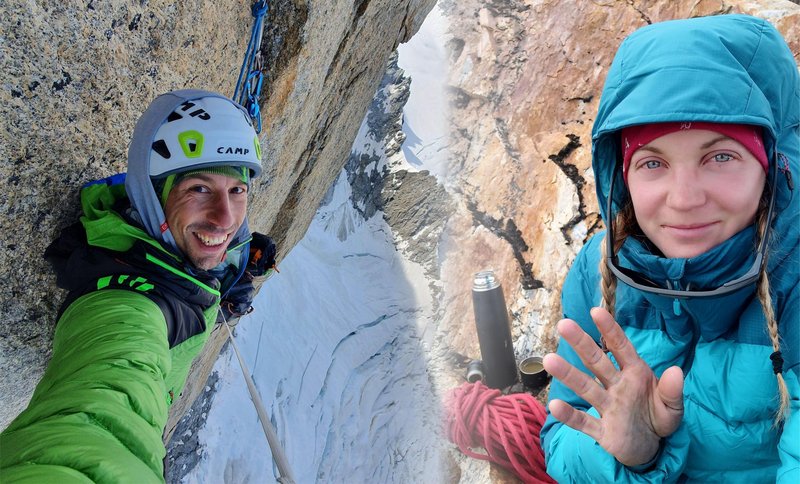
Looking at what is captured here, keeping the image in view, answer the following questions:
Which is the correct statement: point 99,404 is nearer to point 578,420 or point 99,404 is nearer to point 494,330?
point 578,420

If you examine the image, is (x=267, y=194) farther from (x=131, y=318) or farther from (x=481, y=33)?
(x=481, y=33)

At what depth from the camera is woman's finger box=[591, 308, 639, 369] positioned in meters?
1.27

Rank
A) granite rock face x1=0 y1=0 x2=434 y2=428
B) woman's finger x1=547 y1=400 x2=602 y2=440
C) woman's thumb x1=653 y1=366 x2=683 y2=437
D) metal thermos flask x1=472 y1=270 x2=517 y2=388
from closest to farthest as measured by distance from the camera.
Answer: woman's thumb x1=653 y1=366 x2=683 y2=437 → woman's finger x1=547 y1=400 x2=602 y2=440 → granite rock face x1=0 y1=0 x2=434 y2=428 → metal thermos flask x1=472 y1=270 x2=517 y2=388

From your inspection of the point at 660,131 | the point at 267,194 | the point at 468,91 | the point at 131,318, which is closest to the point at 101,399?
the point at 131,318

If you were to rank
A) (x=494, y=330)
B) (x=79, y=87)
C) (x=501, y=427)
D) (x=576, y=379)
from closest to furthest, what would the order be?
(x=576, y=379), (x=79, y=87), (x=501, y=427), (x=494, y=330)

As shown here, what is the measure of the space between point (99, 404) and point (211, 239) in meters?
0.77

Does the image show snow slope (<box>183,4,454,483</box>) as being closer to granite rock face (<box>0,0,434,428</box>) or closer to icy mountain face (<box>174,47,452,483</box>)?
icy mountain face (<box>174,47,452,483</box>)

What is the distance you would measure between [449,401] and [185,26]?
2679 millimetres

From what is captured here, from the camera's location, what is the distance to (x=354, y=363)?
27.2ft

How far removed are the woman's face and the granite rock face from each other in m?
1.69

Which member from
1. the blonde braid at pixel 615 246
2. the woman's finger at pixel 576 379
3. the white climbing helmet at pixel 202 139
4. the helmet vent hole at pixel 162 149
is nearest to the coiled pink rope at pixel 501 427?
the blonde braid at pixel 615 246

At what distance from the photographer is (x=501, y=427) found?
9.70 ft

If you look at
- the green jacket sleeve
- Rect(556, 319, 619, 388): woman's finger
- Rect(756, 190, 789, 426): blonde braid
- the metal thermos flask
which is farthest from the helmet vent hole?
the metal thermos flask

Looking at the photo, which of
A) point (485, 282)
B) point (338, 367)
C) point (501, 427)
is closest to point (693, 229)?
point (501, 427)
